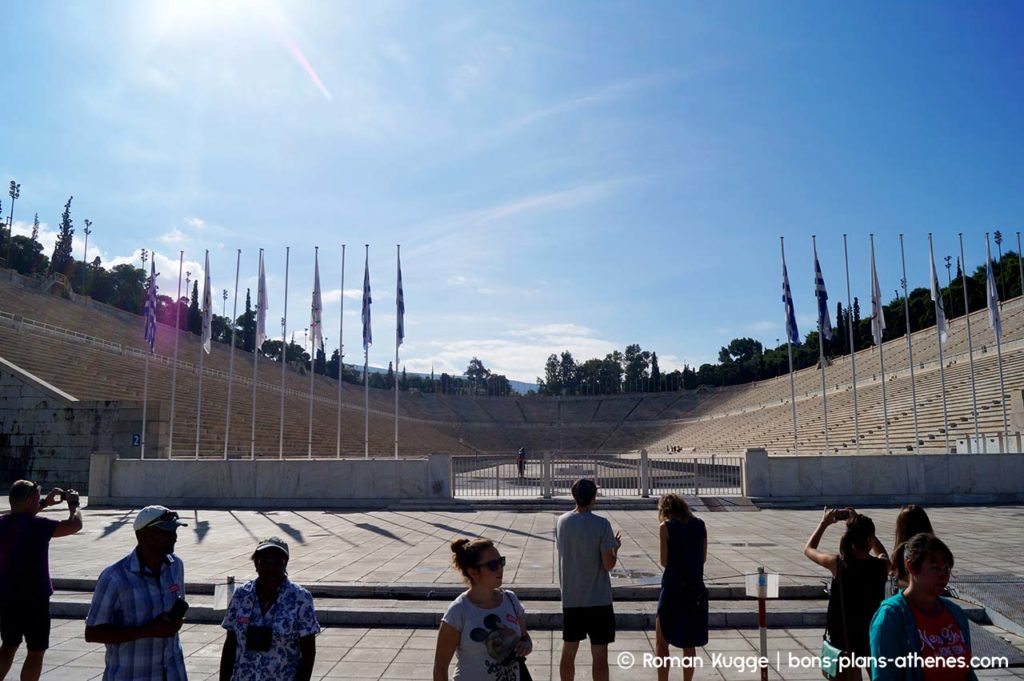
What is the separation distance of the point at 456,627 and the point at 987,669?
5.33 metres

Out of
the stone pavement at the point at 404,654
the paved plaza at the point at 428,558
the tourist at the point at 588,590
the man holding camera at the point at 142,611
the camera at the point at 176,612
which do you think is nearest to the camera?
the man holding camera at the point at 142,611

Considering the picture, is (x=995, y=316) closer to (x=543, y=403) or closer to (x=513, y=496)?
(x=513, y=496)

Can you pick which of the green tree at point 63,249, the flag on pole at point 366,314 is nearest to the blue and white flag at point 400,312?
the flag on pole at point 366,314

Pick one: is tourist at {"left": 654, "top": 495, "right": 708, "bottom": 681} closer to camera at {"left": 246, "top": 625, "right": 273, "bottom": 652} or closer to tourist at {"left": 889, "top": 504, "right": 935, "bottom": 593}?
tourist at {"left": 889, "top": 504, "right": 935, "bottom": 593}

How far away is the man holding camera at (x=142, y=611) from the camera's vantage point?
11.0 ft

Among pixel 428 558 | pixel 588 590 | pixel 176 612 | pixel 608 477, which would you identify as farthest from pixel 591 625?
pixel 608 477

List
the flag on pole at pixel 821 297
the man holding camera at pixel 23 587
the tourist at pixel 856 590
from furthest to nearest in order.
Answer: the flag on pole at pixel 821 297 < the man holding camera at pixel 23 587 < the tourist at pixel 856 590

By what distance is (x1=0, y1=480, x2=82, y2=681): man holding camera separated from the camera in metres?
4.73

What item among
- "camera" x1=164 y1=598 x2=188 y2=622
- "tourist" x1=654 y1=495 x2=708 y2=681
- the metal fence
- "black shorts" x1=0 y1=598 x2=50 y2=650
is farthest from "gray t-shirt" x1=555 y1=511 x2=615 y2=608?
the metal fence

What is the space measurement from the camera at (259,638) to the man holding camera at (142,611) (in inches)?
18.0

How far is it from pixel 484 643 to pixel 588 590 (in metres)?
1.83

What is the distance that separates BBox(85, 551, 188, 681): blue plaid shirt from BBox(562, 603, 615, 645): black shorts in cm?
266

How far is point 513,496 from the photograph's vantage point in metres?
Result: 19.6

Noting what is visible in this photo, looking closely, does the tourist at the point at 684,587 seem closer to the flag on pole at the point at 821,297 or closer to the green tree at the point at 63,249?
the flag on pole at the point at 821,297
